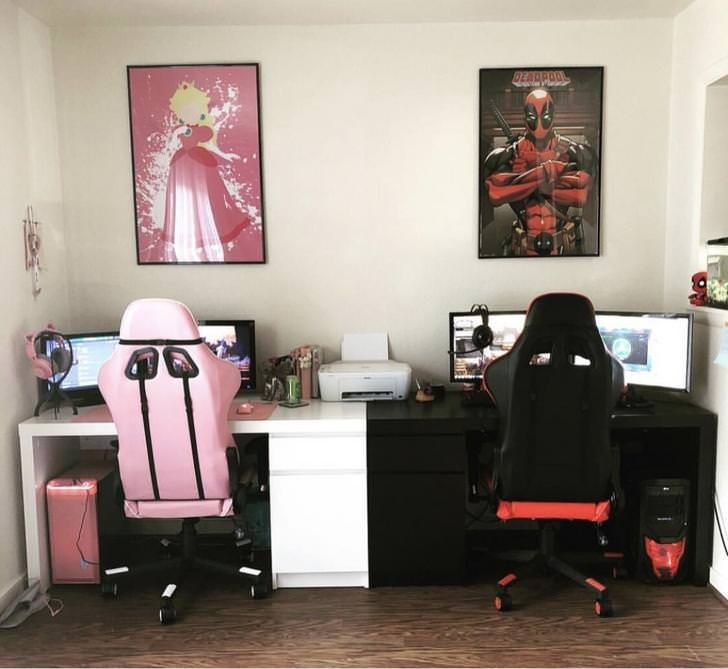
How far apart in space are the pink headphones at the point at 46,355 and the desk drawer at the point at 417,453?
141cm

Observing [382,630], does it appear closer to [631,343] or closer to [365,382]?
[365,382]

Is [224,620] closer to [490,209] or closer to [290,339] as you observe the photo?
[290,339]

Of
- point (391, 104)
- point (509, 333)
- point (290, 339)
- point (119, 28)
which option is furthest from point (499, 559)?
point (119, 28)

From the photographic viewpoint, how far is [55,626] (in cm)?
265

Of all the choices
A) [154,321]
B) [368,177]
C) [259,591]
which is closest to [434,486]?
[259,591]

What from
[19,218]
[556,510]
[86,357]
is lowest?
[556,510]

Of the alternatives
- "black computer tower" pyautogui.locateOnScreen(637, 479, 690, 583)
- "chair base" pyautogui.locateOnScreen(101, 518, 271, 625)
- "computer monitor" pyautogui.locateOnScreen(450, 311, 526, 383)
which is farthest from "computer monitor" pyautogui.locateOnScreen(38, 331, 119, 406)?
"black computer tower" pyautogui.locateOnScreen(637, 479, 690, 583)

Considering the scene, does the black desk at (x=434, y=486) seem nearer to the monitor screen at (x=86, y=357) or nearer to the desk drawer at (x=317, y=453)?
the desk drawer at (x=317, y=453)

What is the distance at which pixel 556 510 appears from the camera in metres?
2.63

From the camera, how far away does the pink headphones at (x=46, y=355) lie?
2.93m

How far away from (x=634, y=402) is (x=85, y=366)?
8.16ft

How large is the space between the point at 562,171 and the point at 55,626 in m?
3.01

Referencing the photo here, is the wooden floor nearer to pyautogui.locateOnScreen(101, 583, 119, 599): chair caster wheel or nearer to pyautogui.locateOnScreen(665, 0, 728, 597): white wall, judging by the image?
pyautogui.locateOnScreen(101, 583, 119, 599): chair caster wheel

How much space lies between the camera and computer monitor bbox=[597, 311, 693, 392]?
2.87 meters
